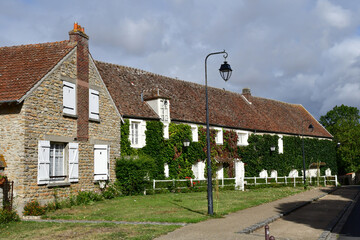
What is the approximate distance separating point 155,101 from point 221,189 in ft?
24.6

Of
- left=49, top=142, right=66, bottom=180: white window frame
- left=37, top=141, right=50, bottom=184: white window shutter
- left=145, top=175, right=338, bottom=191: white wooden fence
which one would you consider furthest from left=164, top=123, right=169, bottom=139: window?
left=37, top=141, right=50, bottom=184: white window shutter

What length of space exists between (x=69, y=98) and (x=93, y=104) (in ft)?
5.66

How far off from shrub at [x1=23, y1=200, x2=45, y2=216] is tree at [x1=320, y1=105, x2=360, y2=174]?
165 ft

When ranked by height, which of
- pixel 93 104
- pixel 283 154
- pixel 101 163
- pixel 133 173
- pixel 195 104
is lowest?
pixel 133 173

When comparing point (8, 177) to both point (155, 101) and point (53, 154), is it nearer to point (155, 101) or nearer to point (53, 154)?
point (53, 154)

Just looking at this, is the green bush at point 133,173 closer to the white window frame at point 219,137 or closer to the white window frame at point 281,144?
the white window frame at point 219,137

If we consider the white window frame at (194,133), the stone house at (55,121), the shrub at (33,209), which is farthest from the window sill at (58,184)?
A: the white window frame at (194,133)

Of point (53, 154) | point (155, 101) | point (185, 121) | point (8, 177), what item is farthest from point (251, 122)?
point (8, 177)

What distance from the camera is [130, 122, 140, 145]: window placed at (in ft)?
76.9

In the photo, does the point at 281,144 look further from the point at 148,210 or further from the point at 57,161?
the point at 57,161

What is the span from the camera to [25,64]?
17.4m

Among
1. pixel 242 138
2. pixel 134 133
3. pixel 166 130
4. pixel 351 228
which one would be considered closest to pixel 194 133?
pixel 166 130

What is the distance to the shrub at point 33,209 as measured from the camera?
48.3ft

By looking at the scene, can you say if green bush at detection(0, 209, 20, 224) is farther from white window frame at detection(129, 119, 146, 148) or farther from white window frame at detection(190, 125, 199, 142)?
white window frame at detection(190, 125, 199, 142)
